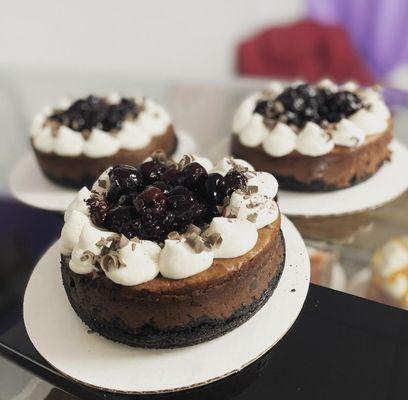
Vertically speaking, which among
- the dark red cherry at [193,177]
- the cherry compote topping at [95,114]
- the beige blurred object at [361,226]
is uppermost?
the dark red cherry at [193,177]

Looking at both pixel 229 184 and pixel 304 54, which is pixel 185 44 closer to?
pixel 304 54

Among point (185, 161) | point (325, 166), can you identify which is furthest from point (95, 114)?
point (325, 166)

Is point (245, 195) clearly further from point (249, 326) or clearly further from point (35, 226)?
point (35, 226)

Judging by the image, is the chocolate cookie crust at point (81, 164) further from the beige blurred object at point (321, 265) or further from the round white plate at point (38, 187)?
the beige blurred object at point (321, 265)

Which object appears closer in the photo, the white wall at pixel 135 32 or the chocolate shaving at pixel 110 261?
the chocolate shaving at pixel 110 261

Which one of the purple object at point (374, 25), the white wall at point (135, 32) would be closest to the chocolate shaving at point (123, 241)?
the white wall at point (135, 32)
